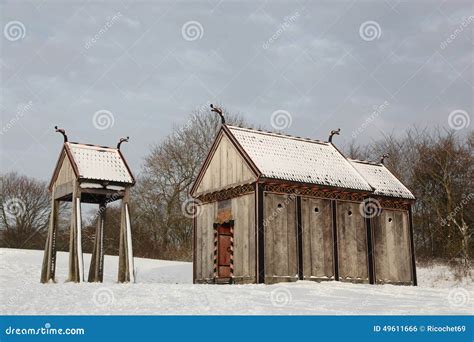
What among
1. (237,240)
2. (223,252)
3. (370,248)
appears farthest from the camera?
(223,252)

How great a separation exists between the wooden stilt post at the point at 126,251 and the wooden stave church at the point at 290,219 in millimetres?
Result: 4226

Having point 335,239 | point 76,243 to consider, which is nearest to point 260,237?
point 335,239

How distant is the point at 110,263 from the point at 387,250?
17245 mm

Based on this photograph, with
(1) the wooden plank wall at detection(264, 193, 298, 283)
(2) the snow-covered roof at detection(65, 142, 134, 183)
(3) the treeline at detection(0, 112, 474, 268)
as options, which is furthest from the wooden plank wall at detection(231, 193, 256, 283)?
(3) the treeline at detection(0, 112, 474, 268)

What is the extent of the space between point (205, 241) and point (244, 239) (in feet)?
10.9

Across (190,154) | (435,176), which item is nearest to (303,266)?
(435,176)

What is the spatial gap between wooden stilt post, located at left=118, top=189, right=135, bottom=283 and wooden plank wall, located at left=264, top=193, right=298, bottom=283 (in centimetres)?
496

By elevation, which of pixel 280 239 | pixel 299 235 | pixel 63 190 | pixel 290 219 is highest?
pixel 63 190

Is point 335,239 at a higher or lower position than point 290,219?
lower

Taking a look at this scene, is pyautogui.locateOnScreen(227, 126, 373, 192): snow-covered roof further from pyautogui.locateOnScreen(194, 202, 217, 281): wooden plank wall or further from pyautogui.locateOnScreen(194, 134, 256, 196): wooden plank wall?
pyautogui.locateOnScreen(194, 202, 217, 281): wooden plank wall

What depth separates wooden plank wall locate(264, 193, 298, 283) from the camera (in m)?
20.9

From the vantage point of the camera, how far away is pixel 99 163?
20.4m

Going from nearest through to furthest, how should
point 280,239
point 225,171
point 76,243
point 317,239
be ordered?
point 76,243 → point 280,239 → point 317,239 → point 225,171

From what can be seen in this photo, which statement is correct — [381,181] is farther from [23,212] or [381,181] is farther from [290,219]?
[23,212]
